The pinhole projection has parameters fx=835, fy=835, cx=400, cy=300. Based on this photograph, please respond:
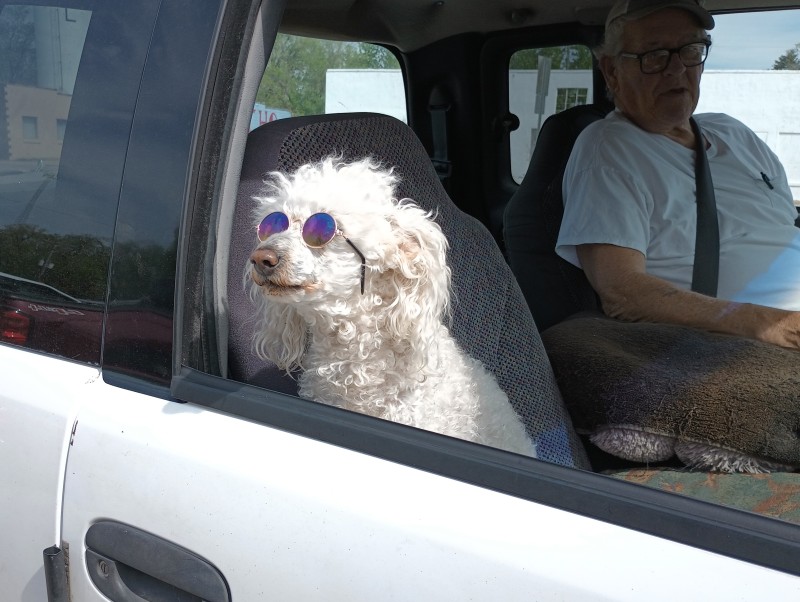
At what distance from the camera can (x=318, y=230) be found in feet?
5.63

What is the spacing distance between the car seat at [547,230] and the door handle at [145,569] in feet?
5.34

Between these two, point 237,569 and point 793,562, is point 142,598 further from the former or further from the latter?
point 793,562

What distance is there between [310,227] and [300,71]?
0.80m

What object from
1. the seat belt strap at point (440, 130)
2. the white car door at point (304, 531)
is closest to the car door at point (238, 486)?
the white car door at point (304, 531)

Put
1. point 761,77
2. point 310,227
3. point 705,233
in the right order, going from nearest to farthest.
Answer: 1. point 310,227
2. point 761,77
3. point 705,233

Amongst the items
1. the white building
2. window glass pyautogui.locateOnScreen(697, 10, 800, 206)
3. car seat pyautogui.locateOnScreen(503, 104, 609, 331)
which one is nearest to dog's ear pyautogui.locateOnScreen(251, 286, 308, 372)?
the white building

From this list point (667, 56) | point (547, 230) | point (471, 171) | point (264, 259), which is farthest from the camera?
point (471, 171)

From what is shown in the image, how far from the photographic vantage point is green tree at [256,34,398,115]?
Result: 6.43 ft

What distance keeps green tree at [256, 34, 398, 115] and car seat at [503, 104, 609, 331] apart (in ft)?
2.56

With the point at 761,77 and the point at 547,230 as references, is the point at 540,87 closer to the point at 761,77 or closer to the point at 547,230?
the point at 547,230

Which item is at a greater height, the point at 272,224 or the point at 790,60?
the point at 790,60

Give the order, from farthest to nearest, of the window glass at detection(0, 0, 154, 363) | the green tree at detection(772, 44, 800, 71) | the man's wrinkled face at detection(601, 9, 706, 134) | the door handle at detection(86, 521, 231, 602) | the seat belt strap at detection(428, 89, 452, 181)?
the seat belt strap at detection(428, 89, 452, 181), the man's wrinkled face at detection(601, 9, 706, 134), the green tree at detection(772, 44, 800, 71), the window glass at detection(0, 0, 154, 363), the door handle at detection(86, 521, 231, 602)

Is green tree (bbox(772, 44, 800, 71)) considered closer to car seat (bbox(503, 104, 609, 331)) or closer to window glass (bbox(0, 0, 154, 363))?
car seat (bbox(503, 104, 609, 331))

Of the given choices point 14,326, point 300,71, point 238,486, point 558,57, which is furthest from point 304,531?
point 558,57
